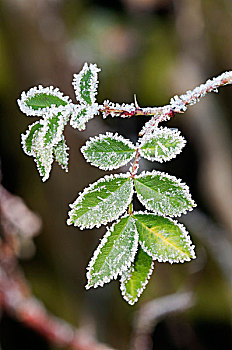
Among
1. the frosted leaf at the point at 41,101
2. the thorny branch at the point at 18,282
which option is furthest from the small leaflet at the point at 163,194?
the thorny branch at the point at 18,282

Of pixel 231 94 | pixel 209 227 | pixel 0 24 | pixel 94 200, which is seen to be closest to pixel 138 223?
pixel 94 200

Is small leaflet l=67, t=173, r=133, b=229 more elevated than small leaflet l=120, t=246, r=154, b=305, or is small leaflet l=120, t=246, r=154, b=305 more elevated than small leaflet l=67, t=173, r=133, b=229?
small leaflet l=67, t=173, r=133, b=229

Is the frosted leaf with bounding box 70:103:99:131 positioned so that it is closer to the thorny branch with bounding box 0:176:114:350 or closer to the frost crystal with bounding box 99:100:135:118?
the frost crystal with bounding box 99:100:135:118

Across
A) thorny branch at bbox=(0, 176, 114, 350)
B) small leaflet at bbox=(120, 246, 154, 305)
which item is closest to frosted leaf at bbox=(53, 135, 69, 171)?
small leaflet at bbox=(120, 246, 154, 305)

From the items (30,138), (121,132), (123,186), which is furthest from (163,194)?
(121,132)

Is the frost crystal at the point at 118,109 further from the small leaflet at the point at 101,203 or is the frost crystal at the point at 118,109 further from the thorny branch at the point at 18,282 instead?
the thorny branch at the point at 18,282

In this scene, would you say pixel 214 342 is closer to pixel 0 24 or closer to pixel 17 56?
pixel 17 56
